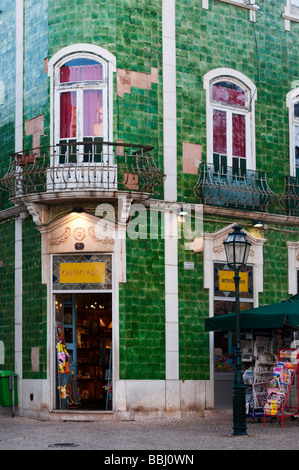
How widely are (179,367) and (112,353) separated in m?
1.71

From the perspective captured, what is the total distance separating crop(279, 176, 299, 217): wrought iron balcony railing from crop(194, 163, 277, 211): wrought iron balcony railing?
43 cm

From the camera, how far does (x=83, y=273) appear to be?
70.0 feet

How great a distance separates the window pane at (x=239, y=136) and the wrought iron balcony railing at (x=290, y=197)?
4.98 ft

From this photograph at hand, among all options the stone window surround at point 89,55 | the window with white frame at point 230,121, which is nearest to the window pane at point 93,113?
the stone window surround at point 89,55

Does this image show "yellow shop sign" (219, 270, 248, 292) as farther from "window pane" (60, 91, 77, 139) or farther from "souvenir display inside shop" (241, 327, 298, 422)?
"window pane" (60, 91, 77, 139)

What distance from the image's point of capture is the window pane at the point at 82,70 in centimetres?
2173

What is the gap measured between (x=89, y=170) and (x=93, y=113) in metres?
1.72

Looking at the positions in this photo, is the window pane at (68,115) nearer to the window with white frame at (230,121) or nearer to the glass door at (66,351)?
the window with white frame at (230,121)

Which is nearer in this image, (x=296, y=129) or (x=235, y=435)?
(x=235, y=435)

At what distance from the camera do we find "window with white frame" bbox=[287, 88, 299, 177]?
971 inches

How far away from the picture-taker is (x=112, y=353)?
21109 millimetres

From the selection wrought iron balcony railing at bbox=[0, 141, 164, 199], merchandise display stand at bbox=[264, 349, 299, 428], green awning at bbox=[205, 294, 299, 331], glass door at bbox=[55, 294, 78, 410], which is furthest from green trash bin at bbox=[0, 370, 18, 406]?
merchandise display stand at bbox=[264, 349, 299, 428]
